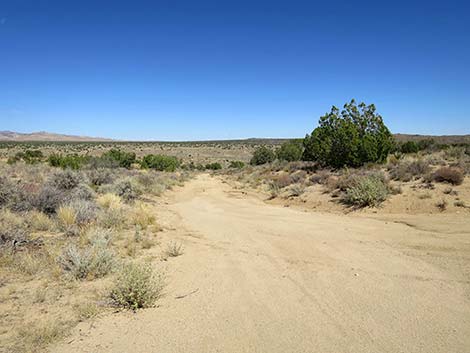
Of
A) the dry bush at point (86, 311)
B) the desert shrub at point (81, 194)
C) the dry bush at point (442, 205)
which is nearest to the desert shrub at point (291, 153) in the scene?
the dry bush at point (442, 205)

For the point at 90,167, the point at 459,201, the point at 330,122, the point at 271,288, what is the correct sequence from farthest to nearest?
the point at 90,167
the point at 330,122
the point at 459,201
the point at 271,288

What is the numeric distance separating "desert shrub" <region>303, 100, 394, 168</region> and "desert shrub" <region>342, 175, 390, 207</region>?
7864mm

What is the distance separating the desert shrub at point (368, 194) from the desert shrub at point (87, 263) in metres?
9.48

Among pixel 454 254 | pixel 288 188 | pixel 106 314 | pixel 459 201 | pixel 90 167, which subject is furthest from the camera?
pixel 90 167

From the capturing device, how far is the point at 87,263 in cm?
562

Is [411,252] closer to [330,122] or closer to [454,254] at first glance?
[454,254]

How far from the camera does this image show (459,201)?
10.5 metres

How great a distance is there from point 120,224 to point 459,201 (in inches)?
434

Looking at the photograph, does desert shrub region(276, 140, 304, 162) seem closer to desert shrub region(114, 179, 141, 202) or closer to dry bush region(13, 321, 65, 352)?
desert shrub region(114, 179, 141, 202)

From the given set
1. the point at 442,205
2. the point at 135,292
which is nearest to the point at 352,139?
the point at 442,205

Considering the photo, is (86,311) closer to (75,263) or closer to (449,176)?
(75,263)

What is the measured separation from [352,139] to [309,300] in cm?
1817

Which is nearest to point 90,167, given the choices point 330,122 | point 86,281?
point 330,122

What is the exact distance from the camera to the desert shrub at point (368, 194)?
1184 centimetres
